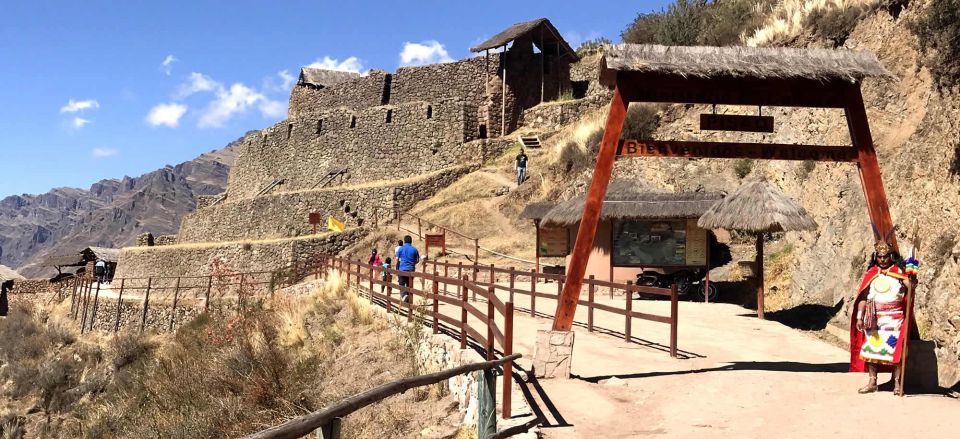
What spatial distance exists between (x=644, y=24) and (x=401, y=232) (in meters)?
16.6

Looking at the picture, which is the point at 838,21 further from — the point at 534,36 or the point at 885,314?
the point at 534,36

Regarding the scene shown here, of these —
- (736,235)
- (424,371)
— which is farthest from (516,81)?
(424,371)

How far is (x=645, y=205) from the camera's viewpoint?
1803 centimetres

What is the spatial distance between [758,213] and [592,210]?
7.72m

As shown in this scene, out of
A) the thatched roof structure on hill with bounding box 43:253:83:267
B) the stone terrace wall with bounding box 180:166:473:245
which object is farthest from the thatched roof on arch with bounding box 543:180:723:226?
the thatched roof structure on hill with bounding box 43:253:83:267

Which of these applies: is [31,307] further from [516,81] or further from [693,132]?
[693,132]

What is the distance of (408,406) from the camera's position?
914cm

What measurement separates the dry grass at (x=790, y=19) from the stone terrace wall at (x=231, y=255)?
52.7 feet

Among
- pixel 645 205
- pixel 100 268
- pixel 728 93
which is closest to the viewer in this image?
pixel 728 93

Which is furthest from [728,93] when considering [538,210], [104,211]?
[104,211]

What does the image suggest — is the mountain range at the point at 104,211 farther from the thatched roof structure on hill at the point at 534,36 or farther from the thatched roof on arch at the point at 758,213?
the thatched roof on arch at the point at 758,213

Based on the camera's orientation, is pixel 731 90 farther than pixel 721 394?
Yes

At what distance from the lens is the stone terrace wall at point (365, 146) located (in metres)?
35.4

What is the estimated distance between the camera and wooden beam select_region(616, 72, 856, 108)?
8703 mm
